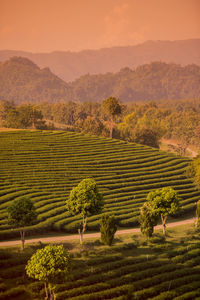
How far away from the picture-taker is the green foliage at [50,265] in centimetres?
2145

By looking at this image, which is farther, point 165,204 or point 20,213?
point 165,204

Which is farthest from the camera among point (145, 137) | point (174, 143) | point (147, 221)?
point (174, 143)

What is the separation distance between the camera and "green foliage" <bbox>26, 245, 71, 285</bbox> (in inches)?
845

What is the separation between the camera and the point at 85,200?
34875 millimetres

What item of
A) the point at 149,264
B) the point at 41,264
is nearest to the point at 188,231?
the point at 149,264

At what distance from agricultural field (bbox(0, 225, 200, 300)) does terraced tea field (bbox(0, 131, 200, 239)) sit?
8010 millimetres

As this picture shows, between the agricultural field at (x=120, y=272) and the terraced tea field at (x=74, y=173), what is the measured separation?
801 centimetres

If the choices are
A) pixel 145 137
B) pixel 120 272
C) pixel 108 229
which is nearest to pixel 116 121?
pixel 145 137

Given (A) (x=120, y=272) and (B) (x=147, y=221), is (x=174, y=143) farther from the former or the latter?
(A) (x=120, y=272)

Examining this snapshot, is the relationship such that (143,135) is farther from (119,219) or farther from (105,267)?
(105,267)

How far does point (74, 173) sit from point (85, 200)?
24.6m

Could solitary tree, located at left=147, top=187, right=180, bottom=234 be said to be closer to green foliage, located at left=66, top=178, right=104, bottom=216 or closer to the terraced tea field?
the terraced tea field

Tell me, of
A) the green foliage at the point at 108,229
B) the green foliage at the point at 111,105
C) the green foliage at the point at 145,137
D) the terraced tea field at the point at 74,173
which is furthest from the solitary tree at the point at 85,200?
the green foliage at the point at 145,137

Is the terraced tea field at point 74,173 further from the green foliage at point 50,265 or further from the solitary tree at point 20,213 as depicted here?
the green foliage at point 50,265
